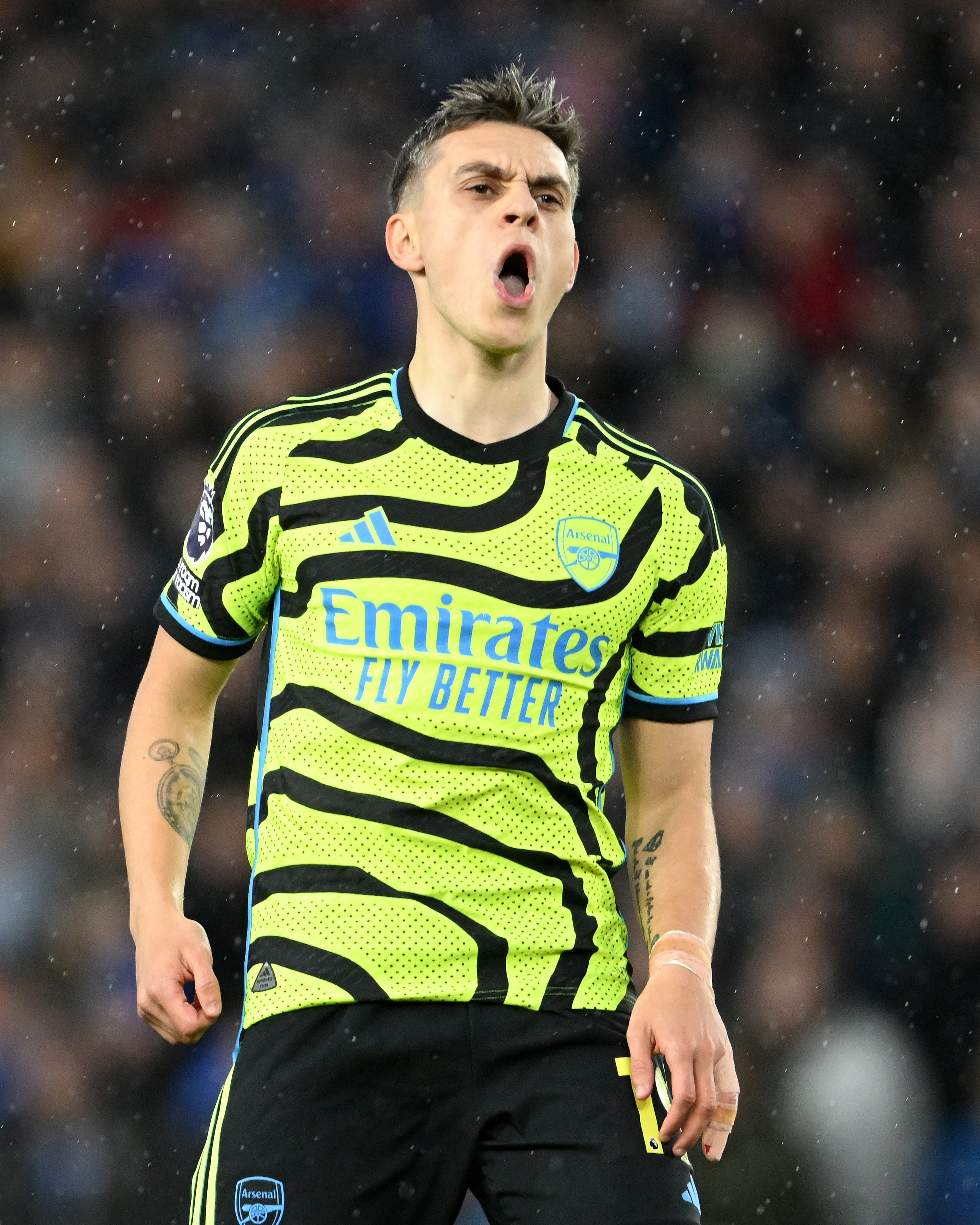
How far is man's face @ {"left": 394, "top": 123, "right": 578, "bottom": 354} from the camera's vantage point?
6.36ft

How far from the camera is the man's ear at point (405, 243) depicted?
6.86ft

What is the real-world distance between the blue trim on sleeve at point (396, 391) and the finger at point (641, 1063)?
83 centimetres

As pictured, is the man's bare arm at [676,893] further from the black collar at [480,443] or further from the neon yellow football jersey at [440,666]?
the black collar at [480,443]

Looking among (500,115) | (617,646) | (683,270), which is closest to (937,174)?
(683,270)

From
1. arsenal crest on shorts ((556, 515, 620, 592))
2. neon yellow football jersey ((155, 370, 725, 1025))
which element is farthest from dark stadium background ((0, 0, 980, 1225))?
arsenal crest on shorts ((556, 515, 620, 592))

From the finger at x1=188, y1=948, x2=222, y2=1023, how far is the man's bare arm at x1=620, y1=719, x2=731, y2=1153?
445 mm

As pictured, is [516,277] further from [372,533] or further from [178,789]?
[178,789]

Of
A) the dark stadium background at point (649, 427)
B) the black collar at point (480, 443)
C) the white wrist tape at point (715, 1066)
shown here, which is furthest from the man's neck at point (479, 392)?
the dark stadium background at point (649, 427)

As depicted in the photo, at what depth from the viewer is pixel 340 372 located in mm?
3883

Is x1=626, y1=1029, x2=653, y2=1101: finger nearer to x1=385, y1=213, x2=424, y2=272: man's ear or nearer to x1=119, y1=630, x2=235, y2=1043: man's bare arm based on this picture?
x1=119, y1=630, x2=235, y2=1043: man's bare arm

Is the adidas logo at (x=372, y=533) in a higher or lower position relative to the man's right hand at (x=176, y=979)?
higher

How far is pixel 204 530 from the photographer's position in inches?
75.3

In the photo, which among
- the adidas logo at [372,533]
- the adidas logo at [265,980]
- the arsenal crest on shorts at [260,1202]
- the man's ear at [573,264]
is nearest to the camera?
the arsenal crest on shorts at [260,1202]

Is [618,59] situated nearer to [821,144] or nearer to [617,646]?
[821,144]
